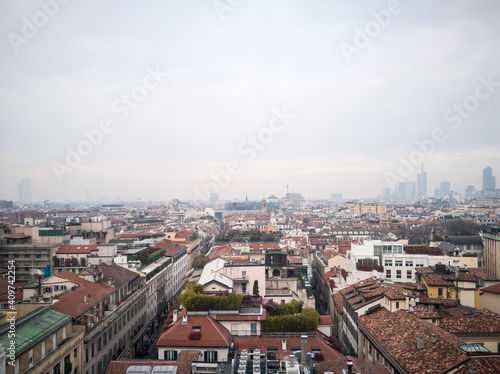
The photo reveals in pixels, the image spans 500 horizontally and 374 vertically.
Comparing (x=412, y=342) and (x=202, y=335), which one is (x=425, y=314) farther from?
(x=202, y=335)

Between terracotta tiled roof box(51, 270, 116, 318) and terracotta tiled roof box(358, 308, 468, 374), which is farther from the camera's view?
terracotta tiled roof box(51, 270, 116, 318)

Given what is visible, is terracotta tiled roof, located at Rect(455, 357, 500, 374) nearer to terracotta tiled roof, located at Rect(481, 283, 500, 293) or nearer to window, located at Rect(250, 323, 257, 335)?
window, located at Rect(250, 323, 257, 335)

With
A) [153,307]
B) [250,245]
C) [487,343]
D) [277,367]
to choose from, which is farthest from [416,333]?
[250,245]

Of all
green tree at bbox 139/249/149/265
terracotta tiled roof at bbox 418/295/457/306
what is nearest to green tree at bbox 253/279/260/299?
terracotta tiled roof at bbox 418/295/457/306

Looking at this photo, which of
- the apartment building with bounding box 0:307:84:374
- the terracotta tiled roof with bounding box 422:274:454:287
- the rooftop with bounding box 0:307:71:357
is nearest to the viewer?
the apartment building with bounding box 0:307:84:374

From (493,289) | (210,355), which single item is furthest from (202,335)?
(493,289)

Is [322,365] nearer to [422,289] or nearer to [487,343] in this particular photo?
[487,343]
